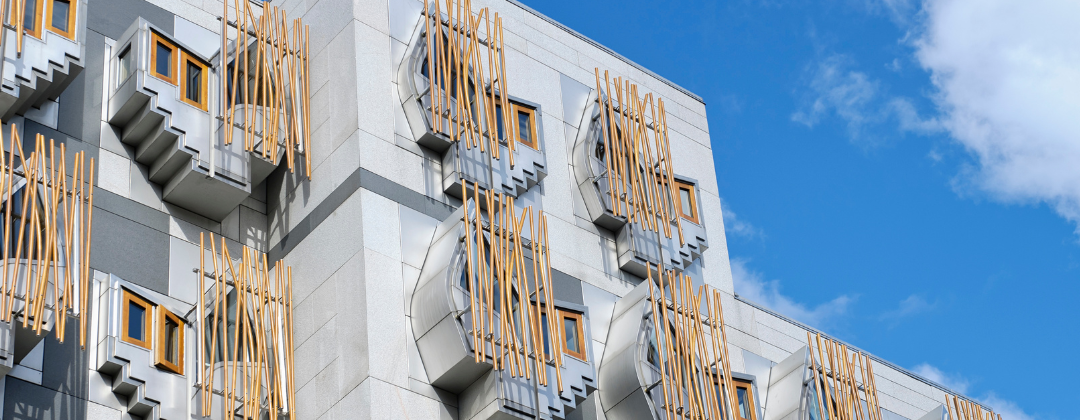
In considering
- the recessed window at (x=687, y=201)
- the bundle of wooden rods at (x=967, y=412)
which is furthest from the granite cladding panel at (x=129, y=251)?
the bundle of wooden rods at (x=967, y=412)

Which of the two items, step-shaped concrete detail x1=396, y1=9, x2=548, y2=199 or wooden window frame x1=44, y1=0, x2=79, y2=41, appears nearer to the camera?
wooden window frame x1=44, y1=0, x2=79, y2=41

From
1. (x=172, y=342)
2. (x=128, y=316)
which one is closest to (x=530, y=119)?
(x=172, y=342)

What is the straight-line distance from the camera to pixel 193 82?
28.1m

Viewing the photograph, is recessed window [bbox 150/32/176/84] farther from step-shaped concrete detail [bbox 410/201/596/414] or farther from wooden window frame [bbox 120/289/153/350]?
step-shaped concrete detail [bbox 410/201/596/414]

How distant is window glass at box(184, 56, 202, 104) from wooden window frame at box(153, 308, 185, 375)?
A: 494cm

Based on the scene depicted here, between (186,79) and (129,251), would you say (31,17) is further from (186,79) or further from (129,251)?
(129,251)

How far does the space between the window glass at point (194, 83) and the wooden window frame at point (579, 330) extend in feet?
27.8

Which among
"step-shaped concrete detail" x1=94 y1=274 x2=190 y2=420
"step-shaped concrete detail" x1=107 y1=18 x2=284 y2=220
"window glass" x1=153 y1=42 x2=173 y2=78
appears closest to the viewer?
"step-shaped concrete detail" x1=94 y1=274 x2=190 y2=420

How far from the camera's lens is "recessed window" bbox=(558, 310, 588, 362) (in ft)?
91.1

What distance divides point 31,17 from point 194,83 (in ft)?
11.2

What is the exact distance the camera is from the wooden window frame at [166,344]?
24469 mm

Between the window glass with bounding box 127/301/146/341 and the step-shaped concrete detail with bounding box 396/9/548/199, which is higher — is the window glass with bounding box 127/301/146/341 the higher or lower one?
the lower one

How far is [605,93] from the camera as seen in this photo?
34938mm

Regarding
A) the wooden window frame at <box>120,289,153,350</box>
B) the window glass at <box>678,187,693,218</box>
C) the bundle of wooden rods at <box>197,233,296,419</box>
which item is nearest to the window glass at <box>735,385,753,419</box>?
the window glass at <box>678,187,693,218</box>
